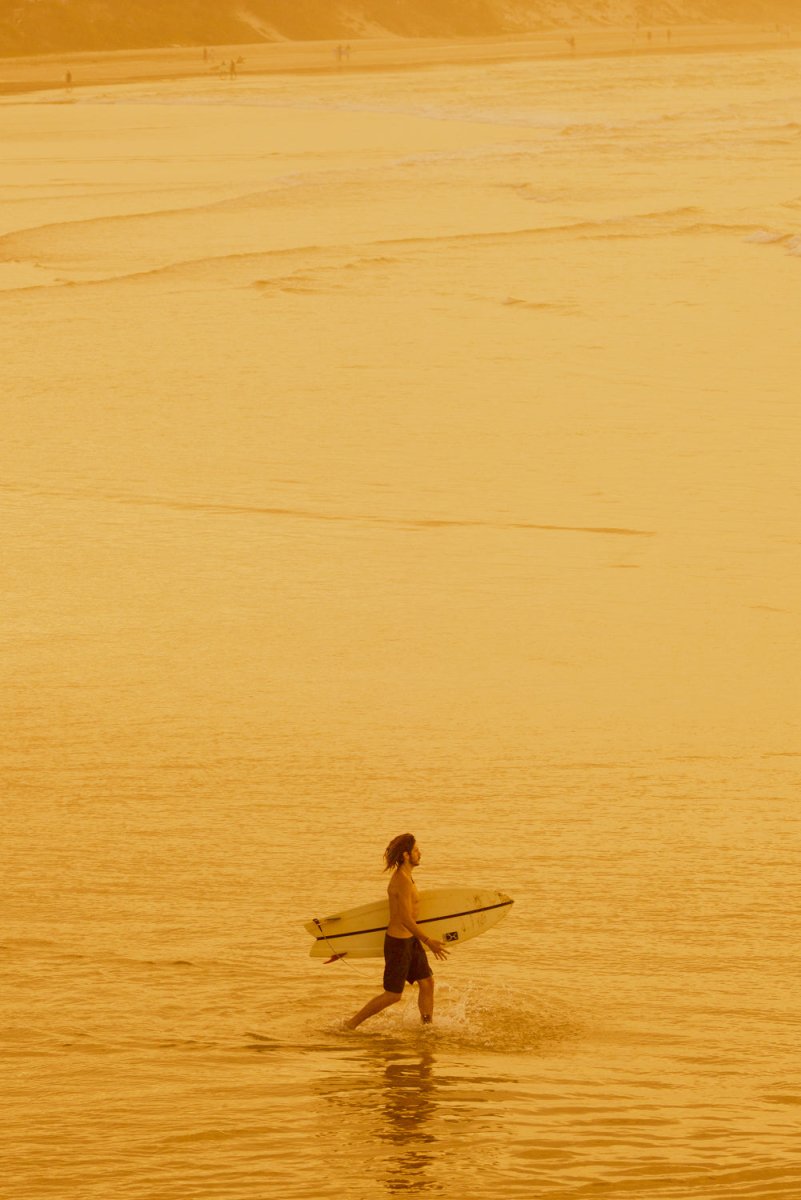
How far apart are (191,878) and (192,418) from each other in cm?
1039

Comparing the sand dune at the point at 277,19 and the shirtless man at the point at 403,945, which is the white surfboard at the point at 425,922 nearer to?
the shirtless man at the point at 403,945

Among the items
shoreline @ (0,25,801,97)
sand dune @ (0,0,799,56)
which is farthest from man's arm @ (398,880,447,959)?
sand dune @ (0,0,799,56)

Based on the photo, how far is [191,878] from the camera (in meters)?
8.44

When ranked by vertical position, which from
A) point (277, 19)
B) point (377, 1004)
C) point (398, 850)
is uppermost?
point (277, 19)

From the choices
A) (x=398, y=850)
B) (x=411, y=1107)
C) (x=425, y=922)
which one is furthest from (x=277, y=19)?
(x=411, y=1107)

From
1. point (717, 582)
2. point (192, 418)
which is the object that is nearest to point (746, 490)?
point (717, 582)

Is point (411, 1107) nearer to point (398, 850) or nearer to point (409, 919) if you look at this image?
point (409, 919)

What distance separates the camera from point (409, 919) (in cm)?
696

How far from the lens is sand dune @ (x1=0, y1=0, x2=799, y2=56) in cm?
9981

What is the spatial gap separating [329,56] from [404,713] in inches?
3412

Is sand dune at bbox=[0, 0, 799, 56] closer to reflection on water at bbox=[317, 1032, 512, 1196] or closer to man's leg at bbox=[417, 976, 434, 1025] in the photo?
man's leg at bbox=[417, 976, 434, 1025]

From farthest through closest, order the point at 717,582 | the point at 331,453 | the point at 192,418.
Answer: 1. the point at 192,418
2. the point at 331,453
3. the point at 717,582

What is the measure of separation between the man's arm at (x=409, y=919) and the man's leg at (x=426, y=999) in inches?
4.4

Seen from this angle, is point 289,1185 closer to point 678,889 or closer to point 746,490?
point 678,889
